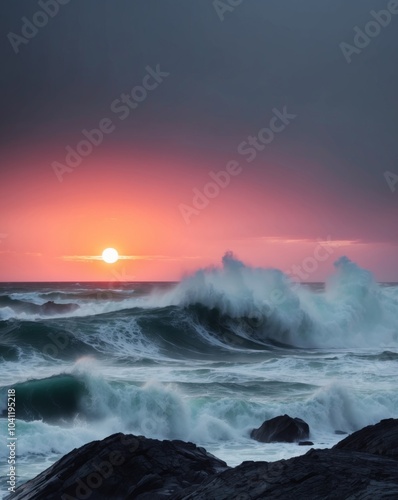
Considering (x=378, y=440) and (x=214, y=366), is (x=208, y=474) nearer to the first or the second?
(x=378, y=440)

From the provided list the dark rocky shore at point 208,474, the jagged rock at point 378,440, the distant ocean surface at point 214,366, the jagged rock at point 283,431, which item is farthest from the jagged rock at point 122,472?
the jagged rock at point 283,431

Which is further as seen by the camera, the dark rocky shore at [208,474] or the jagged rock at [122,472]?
the jagged rock at [122,472]

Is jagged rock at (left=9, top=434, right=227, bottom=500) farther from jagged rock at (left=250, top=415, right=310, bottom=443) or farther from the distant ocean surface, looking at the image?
jagged rock at (left=250, top=415, right=310, bottom=443)

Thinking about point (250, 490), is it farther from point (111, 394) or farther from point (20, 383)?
point (20, 383)

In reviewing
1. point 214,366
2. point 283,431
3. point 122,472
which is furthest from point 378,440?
point 214,366

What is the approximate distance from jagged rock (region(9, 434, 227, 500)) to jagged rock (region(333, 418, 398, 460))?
127cm

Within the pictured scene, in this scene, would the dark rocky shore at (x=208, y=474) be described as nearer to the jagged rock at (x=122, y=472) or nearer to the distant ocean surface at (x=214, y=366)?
the jagged rock at (x=122, y=472)

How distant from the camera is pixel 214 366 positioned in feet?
65.3

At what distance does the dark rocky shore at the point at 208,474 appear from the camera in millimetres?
4258

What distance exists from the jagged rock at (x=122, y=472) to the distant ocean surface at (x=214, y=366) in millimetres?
2919

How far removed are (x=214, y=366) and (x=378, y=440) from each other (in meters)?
14.3

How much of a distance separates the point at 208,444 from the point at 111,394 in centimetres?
316

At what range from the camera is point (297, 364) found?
66.7 ft

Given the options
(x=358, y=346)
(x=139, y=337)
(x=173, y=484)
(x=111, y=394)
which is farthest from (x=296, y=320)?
(x=173, y=484)
